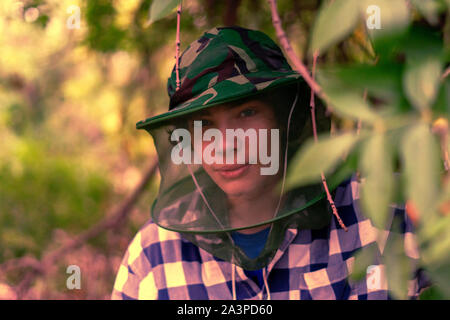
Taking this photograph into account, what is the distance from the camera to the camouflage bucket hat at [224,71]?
1.13 metres

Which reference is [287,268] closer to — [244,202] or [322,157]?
[244,202]

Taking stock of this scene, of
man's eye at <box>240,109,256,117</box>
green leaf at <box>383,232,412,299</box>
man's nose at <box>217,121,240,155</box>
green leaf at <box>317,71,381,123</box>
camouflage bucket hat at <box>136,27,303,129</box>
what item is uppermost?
camouflage bucket hat at <box>136,27,303,129</box>

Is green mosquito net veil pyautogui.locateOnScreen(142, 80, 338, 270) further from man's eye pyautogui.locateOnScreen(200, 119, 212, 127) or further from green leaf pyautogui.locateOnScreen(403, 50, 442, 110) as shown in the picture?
green leaf pyautogui.locateOnScreen(403, 50, 442, 110)

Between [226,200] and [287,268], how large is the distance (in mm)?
273

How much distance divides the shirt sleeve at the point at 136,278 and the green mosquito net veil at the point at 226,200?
0.18 m

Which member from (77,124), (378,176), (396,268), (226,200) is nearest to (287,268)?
(226,200)

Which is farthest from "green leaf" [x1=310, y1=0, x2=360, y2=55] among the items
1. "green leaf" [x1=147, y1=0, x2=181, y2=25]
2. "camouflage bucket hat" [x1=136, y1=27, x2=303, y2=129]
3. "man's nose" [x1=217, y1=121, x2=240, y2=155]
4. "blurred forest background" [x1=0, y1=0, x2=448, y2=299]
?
"blurred forest background" [x1=0, y1=0, x2=448, y2=299]

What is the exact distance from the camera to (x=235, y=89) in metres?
1.12

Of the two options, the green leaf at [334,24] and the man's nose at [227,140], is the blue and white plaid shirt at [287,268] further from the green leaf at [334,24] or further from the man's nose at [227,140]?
the green leaf at [334,24]

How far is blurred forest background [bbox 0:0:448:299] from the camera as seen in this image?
245 centimetres

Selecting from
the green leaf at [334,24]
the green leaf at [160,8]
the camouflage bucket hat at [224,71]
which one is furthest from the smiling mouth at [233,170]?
the green leaf at [334,24]

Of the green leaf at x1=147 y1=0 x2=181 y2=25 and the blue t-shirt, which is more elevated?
the green leaf at x1=147 y1=0 x2=181 y2=25
